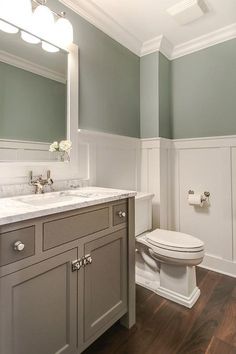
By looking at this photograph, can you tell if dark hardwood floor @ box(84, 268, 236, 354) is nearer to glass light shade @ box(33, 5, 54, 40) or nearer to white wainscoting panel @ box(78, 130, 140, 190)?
white wainscoting panel @ box(78, 130, 140, 190)

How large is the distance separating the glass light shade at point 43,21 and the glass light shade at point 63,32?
0.05 metres

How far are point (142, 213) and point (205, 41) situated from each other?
1.88 meters

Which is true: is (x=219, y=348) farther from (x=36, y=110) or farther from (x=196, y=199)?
(x=36, y=110)

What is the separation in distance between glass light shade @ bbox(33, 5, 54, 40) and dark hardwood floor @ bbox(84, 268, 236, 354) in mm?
2061

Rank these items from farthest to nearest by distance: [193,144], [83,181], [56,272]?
[193,144]
[83,181]
[56,272]

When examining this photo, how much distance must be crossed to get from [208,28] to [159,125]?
1007mm

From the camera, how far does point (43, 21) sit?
4.74 ft

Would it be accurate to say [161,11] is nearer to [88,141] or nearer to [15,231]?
[88,141]

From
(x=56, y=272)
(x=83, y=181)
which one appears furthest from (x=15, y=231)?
(x=83, y=181)

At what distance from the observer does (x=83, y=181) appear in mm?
1760

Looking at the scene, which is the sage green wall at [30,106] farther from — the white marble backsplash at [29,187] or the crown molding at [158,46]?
the crown molding at [158,46]

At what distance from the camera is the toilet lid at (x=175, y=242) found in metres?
1.59

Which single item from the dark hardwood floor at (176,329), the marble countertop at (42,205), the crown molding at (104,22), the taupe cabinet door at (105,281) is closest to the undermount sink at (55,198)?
the marble countertop at (42,205)

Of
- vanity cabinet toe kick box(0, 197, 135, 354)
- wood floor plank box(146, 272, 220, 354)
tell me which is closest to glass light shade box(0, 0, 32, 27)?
vanity cabinet toe kick box(0, 197, 135, 354)
